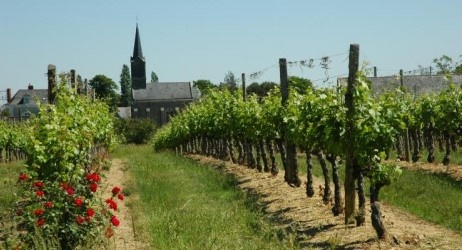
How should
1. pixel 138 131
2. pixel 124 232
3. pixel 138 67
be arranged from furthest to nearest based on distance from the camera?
pixel 138 67 < pixel 138 131 < pixel 124 232

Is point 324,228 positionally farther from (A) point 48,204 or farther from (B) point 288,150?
(B) point 288,150

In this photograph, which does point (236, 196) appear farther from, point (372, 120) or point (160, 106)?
point (160, 106)

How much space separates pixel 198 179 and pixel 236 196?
4.01m

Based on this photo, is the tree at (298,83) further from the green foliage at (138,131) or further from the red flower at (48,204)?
the green foliage at (138,131)

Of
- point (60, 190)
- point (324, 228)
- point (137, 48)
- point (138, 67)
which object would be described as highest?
point (137, 48)

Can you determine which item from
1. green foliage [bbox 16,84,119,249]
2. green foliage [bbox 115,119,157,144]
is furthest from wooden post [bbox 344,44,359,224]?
green foliage [bbox 115,119,157,144]

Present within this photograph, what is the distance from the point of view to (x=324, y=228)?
9312mm

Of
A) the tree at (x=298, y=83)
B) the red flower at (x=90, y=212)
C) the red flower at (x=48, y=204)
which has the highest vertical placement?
the tree at (x=298, y=83)

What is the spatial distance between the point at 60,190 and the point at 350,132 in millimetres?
4133

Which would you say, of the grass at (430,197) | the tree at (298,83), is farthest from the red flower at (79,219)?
the tree at (298,83)

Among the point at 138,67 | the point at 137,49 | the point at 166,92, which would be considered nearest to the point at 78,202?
the point at 166,92

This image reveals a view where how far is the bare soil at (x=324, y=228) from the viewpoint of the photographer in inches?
313

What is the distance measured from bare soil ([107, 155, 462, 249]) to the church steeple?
8166cm

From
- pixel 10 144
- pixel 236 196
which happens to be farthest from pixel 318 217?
pixel 10 144
